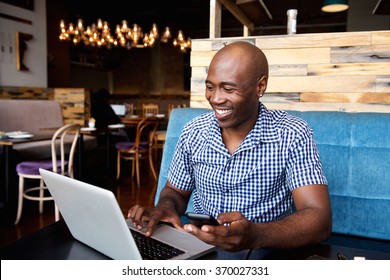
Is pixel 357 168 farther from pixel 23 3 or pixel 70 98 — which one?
pixel 23 3

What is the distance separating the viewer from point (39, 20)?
7.17 meters

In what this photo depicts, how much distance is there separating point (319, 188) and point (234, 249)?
43 cm

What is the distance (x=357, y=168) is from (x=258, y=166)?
651mm

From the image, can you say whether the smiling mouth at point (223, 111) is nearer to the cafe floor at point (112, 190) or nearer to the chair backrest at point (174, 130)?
the chair backrest at point (174, 130)

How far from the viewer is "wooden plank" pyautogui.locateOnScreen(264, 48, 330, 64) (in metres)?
2.20

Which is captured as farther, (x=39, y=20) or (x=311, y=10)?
(x=311, y=10)

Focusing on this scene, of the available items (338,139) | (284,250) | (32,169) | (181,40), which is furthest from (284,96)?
(181,40)

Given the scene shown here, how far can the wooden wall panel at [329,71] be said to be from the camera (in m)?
2.11


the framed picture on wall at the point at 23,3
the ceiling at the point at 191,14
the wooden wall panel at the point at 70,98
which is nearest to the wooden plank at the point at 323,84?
the wooden wall panel at the point at 70,98

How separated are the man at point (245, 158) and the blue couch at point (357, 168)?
46 centimetres

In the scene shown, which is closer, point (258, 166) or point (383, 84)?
point (258, 166)

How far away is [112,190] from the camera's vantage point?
4.67 m

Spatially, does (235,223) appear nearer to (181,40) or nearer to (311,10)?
(181,40)

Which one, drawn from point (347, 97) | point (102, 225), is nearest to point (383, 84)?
point (347, 97)
